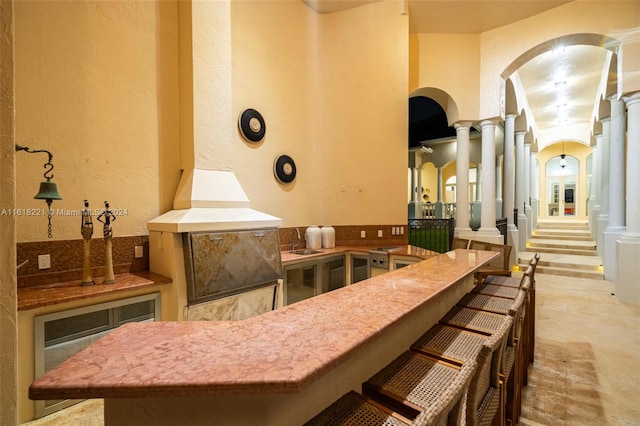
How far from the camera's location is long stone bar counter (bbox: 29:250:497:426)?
2.40 ft

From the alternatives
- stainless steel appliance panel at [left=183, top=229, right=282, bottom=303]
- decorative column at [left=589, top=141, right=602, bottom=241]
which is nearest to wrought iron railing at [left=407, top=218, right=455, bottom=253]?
stainless steel appliance panel at [left=183, top=229, right=282, bottom=303]

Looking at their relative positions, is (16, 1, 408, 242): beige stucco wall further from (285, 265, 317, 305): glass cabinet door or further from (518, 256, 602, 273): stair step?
(518, 256, 602, 273): stair step

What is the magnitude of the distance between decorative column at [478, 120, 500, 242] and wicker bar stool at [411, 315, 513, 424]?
13.3ft

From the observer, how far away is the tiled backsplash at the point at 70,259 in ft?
7.01

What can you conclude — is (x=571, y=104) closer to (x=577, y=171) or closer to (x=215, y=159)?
(x=577, y=171)

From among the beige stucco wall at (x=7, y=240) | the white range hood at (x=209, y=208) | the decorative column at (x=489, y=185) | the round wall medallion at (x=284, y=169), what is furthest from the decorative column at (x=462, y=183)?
the beige stucco wall at (x=7, y=240)

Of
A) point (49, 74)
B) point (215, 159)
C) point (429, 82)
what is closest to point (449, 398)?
point (215, 159)

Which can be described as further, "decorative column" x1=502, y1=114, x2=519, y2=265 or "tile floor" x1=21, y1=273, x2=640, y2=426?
"decorative column" x1=502, y1=114, x2=519, y2=265

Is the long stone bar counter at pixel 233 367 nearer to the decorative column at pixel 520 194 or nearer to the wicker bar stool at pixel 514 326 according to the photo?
the wicker bar stool at pixel 514 326

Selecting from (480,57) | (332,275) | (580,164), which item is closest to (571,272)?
(480,57)

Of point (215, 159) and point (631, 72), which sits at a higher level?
point (631, 72)

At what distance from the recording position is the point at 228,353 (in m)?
0.89

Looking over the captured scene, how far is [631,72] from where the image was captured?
398cm

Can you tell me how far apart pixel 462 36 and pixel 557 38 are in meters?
1.37
